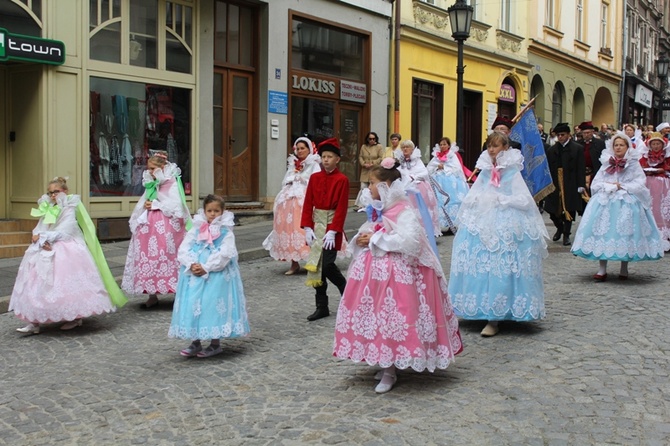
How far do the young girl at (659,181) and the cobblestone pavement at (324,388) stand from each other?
4388 millimetres

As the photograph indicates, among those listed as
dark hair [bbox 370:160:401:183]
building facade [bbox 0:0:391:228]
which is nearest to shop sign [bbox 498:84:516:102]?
building facade [bbox 0:0:391:228]

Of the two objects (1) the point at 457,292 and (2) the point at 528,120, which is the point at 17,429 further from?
(2) the point at 528,120

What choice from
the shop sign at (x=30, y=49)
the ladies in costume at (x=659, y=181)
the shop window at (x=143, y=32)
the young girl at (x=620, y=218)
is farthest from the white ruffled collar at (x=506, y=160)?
the shop window at (x=143, y=32)

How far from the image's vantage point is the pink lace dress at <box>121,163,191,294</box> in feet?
28.4

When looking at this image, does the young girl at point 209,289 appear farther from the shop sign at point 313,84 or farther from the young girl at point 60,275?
the shop sign at point 313,84

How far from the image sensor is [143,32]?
14.2 meters

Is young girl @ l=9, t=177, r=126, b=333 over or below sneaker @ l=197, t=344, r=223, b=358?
over

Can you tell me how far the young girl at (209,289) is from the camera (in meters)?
6.48

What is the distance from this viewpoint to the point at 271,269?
1150 cm

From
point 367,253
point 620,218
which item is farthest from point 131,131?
point 367,253

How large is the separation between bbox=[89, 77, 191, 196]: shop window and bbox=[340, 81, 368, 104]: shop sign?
16.5ft

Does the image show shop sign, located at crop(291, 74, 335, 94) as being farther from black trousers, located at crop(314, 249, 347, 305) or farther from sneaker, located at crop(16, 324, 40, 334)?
sneaker, located at crop(16, 324, 40, 334)

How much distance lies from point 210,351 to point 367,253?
5.63ft

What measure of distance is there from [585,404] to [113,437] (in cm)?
276
